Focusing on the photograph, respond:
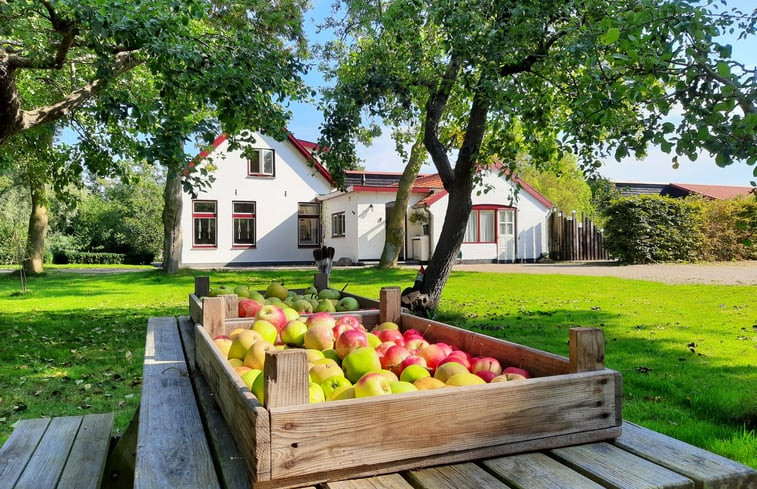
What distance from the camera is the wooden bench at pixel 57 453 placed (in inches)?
85.6

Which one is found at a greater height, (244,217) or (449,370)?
(244,217)

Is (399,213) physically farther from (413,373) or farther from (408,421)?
(408,421)

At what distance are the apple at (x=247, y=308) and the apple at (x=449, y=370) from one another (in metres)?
1.59

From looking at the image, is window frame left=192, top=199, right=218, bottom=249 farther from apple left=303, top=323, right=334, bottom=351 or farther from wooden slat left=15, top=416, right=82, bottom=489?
apple left=303, top=323, right=334, bottom=351

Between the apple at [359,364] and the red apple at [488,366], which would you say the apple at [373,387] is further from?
the red apple at [488,366]

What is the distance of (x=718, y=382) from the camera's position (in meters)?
4.42

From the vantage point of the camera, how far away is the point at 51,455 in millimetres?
2451

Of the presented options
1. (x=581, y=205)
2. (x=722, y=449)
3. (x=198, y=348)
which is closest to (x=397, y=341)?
(x=198, y=348)

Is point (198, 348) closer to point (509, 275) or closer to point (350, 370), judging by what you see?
point (350, 370)

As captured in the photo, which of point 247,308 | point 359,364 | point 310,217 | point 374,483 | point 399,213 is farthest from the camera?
point 310,217

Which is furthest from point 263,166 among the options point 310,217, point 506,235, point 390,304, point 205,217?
point 390,304

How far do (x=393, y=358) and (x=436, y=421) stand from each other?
2.08 ft

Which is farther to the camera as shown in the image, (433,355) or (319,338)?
(319,338)

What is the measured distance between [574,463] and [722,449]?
2377mm
